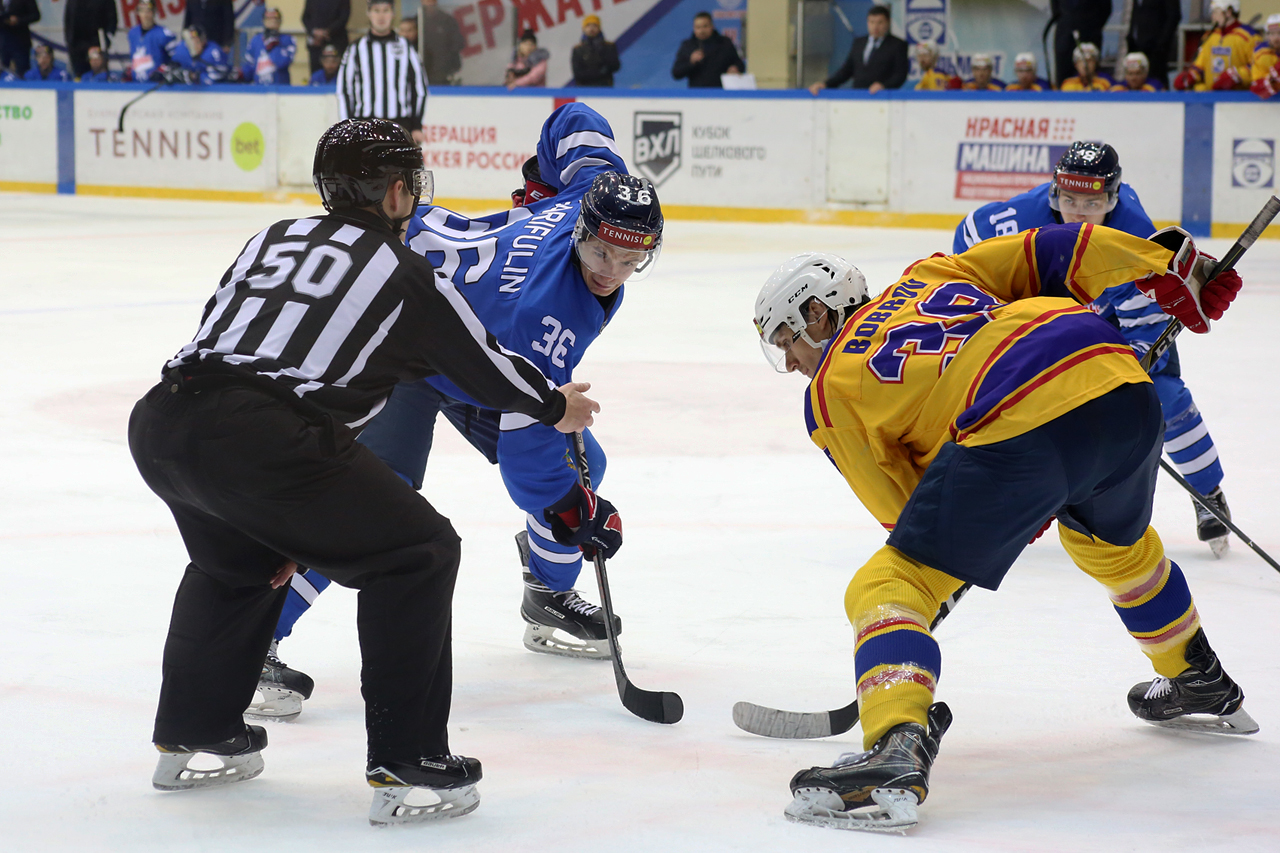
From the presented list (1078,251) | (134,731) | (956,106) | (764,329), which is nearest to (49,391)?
(134,731)

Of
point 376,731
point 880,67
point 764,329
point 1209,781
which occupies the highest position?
point 880,67

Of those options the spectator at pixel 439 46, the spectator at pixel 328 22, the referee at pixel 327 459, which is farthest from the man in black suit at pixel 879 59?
the referee at pixel 327 459

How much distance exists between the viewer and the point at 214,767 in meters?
2.24

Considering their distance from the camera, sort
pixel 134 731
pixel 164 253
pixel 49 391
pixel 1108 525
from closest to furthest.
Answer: pixel 1108 525 < pixel 134 731 < pixel 49 391 < pixel 164 253

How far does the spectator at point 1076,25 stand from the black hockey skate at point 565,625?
978cm

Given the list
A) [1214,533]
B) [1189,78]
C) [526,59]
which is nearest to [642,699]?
[1214,533]

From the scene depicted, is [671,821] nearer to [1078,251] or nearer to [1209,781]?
[1209,781]

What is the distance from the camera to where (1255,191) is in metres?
10.2

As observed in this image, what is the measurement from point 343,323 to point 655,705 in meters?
0.93

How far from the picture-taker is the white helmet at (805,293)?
2309 mm

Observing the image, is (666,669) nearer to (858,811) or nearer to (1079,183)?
A: (858,811)

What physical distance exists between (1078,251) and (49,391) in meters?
4.17

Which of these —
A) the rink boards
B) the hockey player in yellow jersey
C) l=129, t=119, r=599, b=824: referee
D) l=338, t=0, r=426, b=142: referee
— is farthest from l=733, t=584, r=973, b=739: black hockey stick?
the rink boards

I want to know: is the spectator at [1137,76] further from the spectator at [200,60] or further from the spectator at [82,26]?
the spectator at [82,26]
